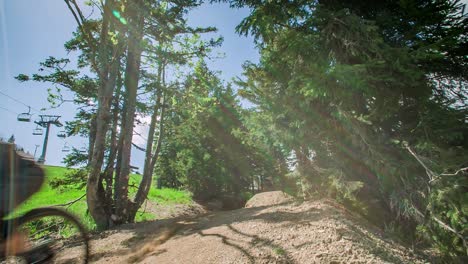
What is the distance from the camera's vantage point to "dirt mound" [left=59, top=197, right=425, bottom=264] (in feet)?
13.5

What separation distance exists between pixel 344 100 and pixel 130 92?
7.79 meters

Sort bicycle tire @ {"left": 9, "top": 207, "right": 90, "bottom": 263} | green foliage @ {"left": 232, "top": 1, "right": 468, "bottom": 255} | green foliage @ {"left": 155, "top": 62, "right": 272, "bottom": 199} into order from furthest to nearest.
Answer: green foliage @ {"left": 155, "top": 62, "right": 272, "bottom": 199} < green foliage @ {"left": 232, "top": 1, "right": 468, "bottom": 255} < bicycle tire @ {"left": 9, "top": 207, "right": 90, "bottom": 263}

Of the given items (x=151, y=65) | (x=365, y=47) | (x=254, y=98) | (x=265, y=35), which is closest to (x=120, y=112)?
(x=151, y=65)

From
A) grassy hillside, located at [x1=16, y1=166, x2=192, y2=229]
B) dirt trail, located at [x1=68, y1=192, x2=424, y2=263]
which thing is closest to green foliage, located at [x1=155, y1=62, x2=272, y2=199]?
grassy hillside, located at [x1=16, y1=166, x2=192, y2=229]

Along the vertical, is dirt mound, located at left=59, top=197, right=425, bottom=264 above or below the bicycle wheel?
below

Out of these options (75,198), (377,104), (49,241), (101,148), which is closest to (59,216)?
(49,241)

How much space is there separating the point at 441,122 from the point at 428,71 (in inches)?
70.1

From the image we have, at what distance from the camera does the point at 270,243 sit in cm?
460

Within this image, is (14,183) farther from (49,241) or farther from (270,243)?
(270,243)

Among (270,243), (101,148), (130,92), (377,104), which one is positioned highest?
(130,92)

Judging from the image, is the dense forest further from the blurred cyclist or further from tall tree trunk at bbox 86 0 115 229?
the blurred cyclist

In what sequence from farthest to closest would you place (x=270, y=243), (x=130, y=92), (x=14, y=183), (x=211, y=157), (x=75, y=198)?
(x=211, y=157), (x=75, y=198), (x=130, y=92), (x=270, y=243), (x=14, y=183)

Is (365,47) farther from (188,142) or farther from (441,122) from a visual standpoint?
(188,142)

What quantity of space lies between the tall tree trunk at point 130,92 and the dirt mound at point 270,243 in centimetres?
214
